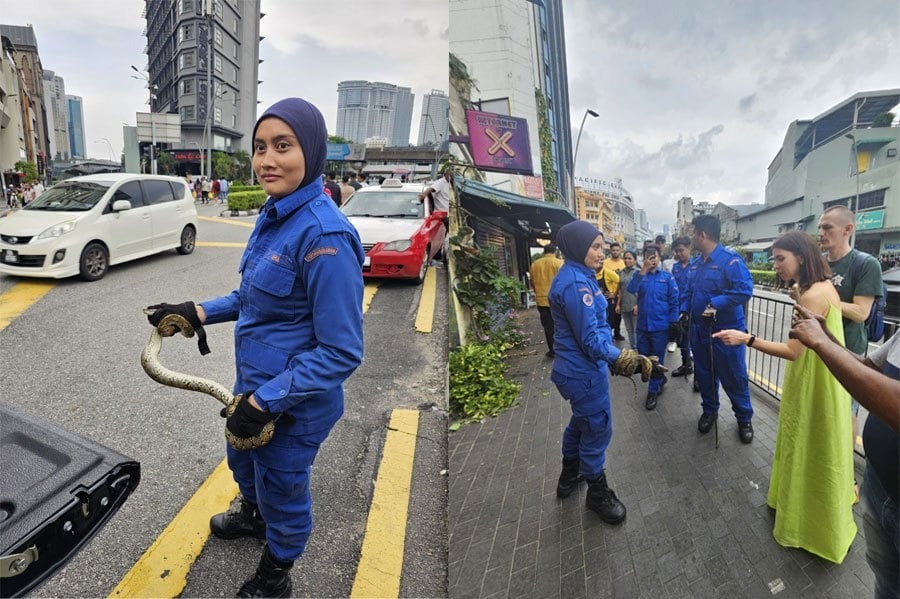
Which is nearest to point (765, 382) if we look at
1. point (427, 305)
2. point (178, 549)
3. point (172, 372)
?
point (172, 372)

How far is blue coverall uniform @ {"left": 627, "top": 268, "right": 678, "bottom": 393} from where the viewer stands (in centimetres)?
121

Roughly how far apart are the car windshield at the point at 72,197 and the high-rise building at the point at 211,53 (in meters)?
2.48

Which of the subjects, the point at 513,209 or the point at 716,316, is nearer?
the point at 716,316

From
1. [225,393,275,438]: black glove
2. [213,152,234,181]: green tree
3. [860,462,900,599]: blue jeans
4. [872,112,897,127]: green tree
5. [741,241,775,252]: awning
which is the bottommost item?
[860,462,900,599]: blue jeans

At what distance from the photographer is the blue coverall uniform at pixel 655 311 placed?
47.6 inches

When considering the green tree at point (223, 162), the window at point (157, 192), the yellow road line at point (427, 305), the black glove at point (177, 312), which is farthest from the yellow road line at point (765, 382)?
the window at point (157, 192)

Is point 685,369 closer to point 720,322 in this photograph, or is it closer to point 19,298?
point 720,322

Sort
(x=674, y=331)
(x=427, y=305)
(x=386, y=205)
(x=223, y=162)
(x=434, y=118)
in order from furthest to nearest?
(x=223, y=162) < (x=386, y=205) < (x=427, y=305) < (x=434, y=118) < (x=674, y=331)

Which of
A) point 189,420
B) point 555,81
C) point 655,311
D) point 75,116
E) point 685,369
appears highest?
point 75,116

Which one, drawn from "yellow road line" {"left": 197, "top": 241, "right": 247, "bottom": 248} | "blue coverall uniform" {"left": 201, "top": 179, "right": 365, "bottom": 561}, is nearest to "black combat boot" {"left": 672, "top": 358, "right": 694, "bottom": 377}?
"blue coverall uniform" {"left": 201, "top": 179, "right": 365, "bottom": 561}

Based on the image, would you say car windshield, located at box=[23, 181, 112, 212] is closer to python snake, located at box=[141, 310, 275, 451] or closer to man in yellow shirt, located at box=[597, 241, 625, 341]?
python snake, located at box=[141, 310, 275, 451]

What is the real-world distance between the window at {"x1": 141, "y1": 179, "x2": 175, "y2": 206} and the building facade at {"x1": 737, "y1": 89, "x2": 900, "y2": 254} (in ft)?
19.1

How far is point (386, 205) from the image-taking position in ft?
17.9

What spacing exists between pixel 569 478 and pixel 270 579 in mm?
977
